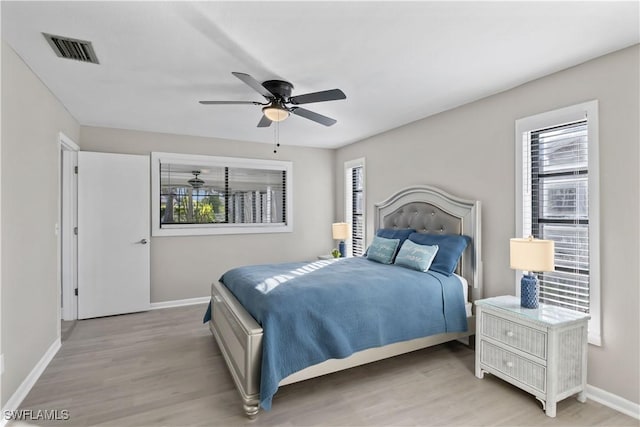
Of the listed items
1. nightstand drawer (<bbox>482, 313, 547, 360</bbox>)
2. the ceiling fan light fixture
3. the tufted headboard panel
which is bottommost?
nightstand drawer (<bbox>482, 313, 547, 360</bbox>)

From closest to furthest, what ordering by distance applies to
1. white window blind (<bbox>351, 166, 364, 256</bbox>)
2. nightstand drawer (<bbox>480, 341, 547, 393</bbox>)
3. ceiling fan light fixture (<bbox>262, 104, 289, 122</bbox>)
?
nightstand drawer (<bbox>480, 341, 547, 393</bbox>), ceiling fan light fixture (<bbox>262, 104, 289, 122</bbox>), white window blind (<bbox>351, 166, 364, 256</bbox>)

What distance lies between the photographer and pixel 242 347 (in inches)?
92.8

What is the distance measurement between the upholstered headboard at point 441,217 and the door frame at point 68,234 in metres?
3.99

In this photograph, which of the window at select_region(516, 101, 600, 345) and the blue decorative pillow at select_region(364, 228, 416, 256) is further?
the blue decorative pillow at select_region(364, 228, 416, 256)

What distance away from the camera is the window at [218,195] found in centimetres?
481

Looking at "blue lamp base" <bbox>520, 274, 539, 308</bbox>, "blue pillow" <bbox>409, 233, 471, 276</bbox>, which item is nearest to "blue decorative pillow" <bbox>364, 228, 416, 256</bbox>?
"blue pillow" <bbox>409, 233, 471, 276</bbox>

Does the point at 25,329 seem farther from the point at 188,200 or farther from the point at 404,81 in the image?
the point at 404,81

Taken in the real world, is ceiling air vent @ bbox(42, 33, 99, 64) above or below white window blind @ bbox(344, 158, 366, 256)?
above

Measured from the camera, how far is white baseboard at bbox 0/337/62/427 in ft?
7.34

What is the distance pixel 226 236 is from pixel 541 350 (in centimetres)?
419

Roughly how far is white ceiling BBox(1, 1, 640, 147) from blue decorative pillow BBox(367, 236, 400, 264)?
1.54 metres

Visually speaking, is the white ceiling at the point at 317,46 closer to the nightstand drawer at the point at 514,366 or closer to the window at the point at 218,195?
the window at the point at 218,195

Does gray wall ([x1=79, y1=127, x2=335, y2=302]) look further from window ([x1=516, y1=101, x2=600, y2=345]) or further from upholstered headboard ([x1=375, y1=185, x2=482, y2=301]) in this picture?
window ([x1=516, y1=101, x2=600, y2=345])

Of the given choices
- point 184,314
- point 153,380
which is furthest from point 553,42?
point 184,314
